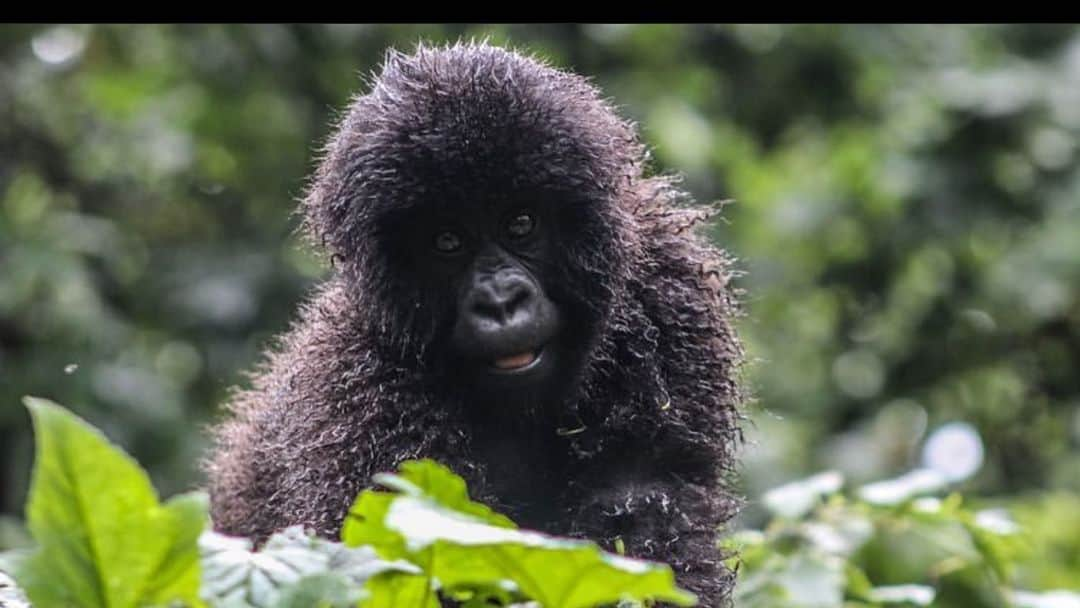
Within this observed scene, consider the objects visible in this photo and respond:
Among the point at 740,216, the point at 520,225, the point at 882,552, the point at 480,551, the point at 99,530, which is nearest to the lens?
the point at 99,530

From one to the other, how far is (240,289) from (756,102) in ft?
10.5

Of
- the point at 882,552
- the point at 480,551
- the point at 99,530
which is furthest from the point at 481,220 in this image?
the point at 99,530

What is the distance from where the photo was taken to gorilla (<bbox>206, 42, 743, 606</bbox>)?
122 inches

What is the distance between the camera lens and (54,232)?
274 inches

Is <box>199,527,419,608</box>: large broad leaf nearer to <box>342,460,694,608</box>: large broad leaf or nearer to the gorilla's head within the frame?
<box>342,460,694,608</box>: large broad leaf

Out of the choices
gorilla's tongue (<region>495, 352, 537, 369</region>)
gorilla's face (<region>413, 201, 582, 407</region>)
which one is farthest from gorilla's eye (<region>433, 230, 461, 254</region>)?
gorilla's tongue (<region>495, 352, 537, 369</region>)

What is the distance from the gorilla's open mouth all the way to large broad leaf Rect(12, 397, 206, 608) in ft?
5.51

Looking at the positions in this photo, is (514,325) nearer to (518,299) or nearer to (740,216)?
(518,299)

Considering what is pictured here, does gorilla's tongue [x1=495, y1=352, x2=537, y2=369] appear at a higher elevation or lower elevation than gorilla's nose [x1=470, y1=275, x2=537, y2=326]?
lower

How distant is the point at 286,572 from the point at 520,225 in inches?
67.5

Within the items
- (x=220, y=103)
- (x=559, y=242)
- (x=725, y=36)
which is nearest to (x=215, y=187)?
(x=220, y=103)

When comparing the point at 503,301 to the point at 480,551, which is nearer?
the point at 480,551

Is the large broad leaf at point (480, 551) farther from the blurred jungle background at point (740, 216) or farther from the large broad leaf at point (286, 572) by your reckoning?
the blurred jungle background at point (740, 216)

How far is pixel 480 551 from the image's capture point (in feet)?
5.09
